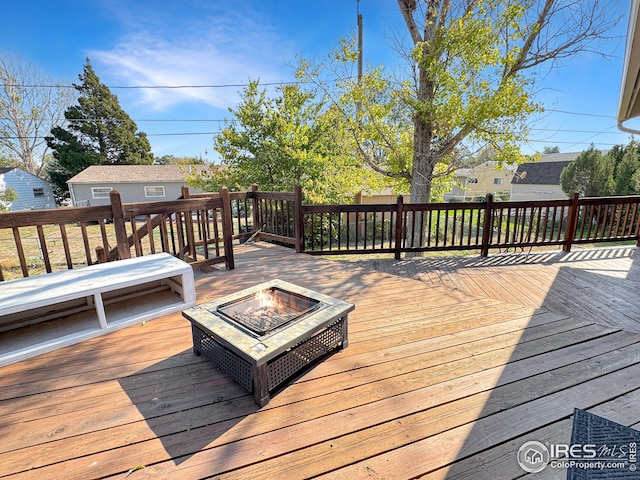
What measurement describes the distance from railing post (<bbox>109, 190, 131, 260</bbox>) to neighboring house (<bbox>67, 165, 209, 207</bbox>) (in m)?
15.7

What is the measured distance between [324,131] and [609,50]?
6306 mm

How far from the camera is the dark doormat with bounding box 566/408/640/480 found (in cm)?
115

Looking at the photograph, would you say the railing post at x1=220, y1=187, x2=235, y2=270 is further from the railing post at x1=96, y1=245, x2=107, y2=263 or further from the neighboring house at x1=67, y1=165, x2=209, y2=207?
the neighboring house at x1=67, y1=165, x2=209, y2=207

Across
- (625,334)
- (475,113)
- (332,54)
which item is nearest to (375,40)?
(332,54)

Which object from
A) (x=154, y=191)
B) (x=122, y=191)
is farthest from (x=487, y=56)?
(x=122, y=191)

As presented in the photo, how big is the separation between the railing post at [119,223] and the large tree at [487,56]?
5.34m

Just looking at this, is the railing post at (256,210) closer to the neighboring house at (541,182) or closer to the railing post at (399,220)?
the railing post at (399,220)

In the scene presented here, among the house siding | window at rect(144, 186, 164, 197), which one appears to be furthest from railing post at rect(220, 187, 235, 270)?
window at rect(144, 186, 164, 197)

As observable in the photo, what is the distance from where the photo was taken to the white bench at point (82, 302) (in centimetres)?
191

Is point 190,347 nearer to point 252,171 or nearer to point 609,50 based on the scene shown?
point 252,171

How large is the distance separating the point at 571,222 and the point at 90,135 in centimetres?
2446

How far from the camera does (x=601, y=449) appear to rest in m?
1.27

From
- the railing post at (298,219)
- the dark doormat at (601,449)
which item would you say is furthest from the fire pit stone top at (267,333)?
the railing post at (298,219)

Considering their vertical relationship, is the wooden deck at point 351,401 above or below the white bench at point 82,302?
below
